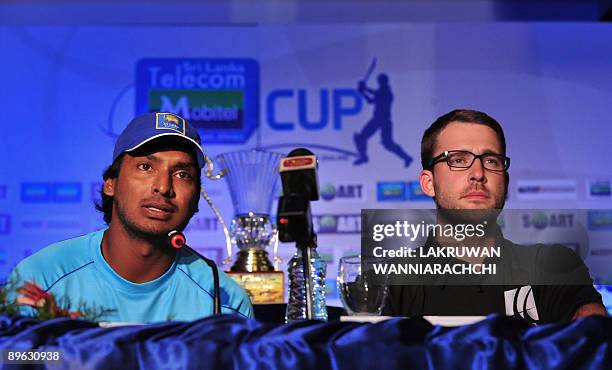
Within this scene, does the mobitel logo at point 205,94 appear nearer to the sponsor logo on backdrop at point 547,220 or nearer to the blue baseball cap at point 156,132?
the blue baseball cap at point 156,132

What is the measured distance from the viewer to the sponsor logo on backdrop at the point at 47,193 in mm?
Answer: 4453

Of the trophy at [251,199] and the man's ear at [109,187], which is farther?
the trophy at [251,199]

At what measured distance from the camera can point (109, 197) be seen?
2275 mm

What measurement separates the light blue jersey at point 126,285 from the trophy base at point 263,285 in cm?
39

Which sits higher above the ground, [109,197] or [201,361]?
[109,197]

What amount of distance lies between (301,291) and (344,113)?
9.49ft

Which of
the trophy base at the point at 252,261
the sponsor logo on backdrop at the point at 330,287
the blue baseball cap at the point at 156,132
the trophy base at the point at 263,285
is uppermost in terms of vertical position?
the blue baseball cap at the point at 156,132

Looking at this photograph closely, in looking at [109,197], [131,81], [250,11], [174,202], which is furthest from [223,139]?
[174,202]

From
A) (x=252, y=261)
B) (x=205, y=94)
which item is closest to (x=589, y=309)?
(x=252, y=261)

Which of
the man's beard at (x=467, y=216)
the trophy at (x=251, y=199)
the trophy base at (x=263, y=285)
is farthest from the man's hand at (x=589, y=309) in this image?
the trophy at (x=251, y=199)

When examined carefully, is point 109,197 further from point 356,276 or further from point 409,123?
point 409,123

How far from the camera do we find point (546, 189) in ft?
14.8

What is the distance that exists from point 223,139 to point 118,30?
2.87 ft

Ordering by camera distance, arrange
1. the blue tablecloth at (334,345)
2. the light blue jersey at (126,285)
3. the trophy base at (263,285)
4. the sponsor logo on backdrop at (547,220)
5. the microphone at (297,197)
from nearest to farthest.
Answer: the blue tablecloth at (334,345)
the microphone at (297,197)
the sponsor logo on backdrop at (547,220)
the light blue jersey at (126,285)
the trophy base at (263,285)
